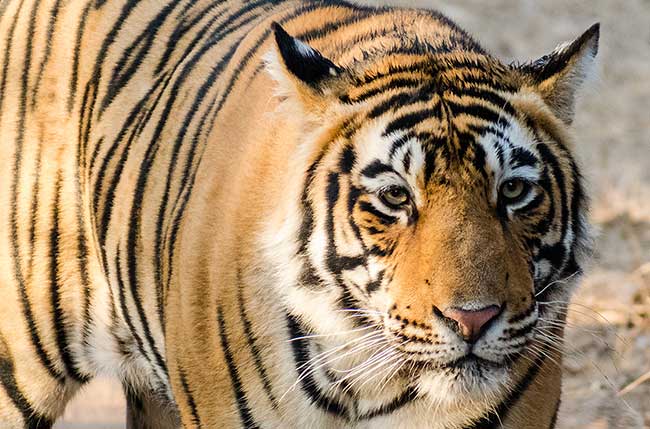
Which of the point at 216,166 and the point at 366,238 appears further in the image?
the point at 216,166

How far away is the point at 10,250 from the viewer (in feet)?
10.7

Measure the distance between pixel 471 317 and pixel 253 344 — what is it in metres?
0.55

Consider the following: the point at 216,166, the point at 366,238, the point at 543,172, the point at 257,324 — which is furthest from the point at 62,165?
the point at 543,172

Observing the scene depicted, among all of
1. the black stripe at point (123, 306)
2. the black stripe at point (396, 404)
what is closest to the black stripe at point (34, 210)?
the black stripe at point (123, 306)

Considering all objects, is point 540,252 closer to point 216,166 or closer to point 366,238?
point 366,238

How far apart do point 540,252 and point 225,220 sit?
0.67 m

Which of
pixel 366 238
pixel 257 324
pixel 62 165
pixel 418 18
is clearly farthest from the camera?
pixel 62 165

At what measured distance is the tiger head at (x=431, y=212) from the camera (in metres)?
2.24

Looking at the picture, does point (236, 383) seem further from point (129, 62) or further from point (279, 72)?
point (129, 62)

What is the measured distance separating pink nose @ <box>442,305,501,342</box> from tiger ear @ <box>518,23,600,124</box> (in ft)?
1.66

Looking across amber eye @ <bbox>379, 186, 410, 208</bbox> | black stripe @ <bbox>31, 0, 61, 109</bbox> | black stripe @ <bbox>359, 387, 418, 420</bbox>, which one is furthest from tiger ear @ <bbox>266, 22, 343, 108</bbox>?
black stripe @ <bbox>31, 0, 61, 109</bbox>

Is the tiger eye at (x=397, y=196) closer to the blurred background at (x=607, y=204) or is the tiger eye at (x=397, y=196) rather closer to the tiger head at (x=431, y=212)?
the tiger head at (x=431, y=212)

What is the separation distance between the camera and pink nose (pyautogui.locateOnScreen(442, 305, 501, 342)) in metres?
2.18

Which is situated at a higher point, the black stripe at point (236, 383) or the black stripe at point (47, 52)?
the black stripe at point (47, 52)
